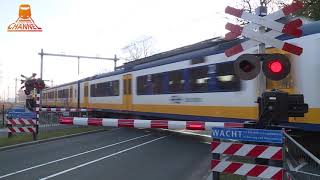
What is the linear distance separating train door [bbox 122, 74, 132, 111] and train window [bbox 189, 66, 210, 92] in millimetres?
7925

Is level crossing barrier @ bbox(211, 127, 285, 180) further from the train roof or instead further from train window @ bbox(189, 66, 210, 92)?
train window @ bbox(189, 66, 210, 92)

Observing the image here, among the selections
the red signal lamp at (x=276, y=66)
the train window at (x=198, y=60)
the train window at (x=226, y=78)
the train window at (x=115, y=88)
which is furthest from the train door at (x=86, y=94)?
the red signal lamp at (x=276, y=66)

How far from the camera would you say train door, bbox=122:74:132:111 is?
86.1 feet

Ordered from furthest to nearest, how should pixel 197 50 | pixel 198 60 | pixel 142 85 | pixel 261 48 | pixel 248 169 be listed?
pixel 142 85, pixel 197 50, pixel 198 60, pixel 261 48, pixel 248 169

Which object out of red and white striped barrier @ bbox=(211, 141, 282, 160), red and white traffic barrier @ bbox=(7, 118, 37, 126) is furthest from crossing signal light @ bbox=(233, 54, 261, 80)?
red and white traffic barrier @ bbox=(7, 118, 37, 126)

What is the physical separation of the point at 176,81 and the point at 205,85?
2.70m

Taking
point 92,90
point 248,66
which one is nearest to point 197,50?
point 248,66

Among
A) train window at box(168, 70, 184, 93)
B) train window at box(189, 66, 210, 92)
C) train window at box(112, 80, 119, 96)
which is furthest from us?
train window at box(112, 80, 119, 96)

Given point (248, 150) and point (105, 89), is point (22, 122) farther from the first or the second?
point (248, 150)

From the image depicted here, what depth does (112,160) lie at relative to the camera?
14.1 metres

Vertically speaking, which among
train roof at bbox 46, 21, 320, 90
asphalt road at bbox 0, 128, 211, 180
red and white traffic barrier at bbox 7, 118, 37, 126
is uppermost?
train roof at bbox 46, 21, 320, 90

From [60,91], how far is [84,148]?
121 feet

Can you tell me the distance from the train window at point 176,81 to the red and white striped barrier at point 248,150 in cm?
1157

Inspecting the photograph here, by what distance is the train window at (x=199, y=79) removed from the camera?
57.5 feet
